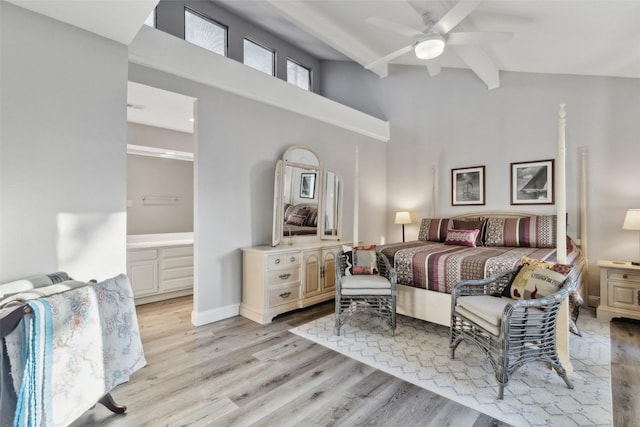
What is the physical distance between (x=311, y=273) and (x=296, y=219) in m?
0.75

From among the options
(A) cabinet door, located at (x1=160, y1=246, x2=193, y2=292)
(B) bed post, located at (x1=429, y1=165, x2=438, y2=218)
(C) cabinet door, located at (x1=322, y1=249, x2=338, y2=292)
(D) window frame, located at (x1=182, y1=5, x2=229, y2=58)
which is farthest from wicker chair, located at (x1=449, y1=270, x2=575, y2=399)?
(D) window frame, located at (x1=182, y1=5, x2=229, y2=58)

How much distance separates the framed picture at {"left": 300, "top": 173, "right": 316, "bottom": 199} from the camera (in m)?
4.29

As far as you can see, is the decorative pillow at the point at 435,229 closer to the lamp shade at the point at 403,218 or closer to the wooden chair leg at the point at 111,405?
the lamp shade at the point at 403,218

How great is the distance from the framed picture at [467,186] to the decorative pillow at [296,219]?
2.61 meters

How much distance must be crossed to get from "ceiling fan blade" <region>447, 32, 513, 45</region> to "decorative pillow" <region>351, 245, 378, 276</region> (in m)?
2.20

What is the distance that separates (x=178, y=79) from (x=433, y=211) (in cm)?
422

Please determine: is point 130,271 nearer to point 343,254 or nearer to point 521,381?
point 343,254

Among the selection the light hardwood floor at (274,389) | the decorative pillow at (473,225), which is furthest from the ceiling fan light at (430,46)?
the light hardwood floor at (274,389)

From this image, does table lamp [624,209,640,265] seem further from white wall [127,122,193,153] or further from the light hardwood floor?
white wall [127,122,193,153]

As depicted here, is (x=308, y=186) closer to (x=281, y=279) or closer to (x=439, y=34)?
(x=281, y=279)

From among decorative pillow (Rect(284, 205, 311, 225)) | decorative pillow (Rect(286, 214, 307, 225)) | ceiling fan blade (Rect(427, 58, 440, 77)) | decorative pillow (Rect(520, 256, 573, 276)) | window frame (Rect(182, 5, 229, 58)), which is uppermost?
window frame (Rect(182, 5, 229, 58))

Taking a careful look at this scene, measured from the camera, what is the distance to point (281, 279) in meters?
3.58

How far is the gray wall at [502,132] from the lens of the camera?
3.86 meters

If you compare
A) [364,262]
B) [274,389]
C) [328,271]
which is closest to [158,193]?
[328,271]
